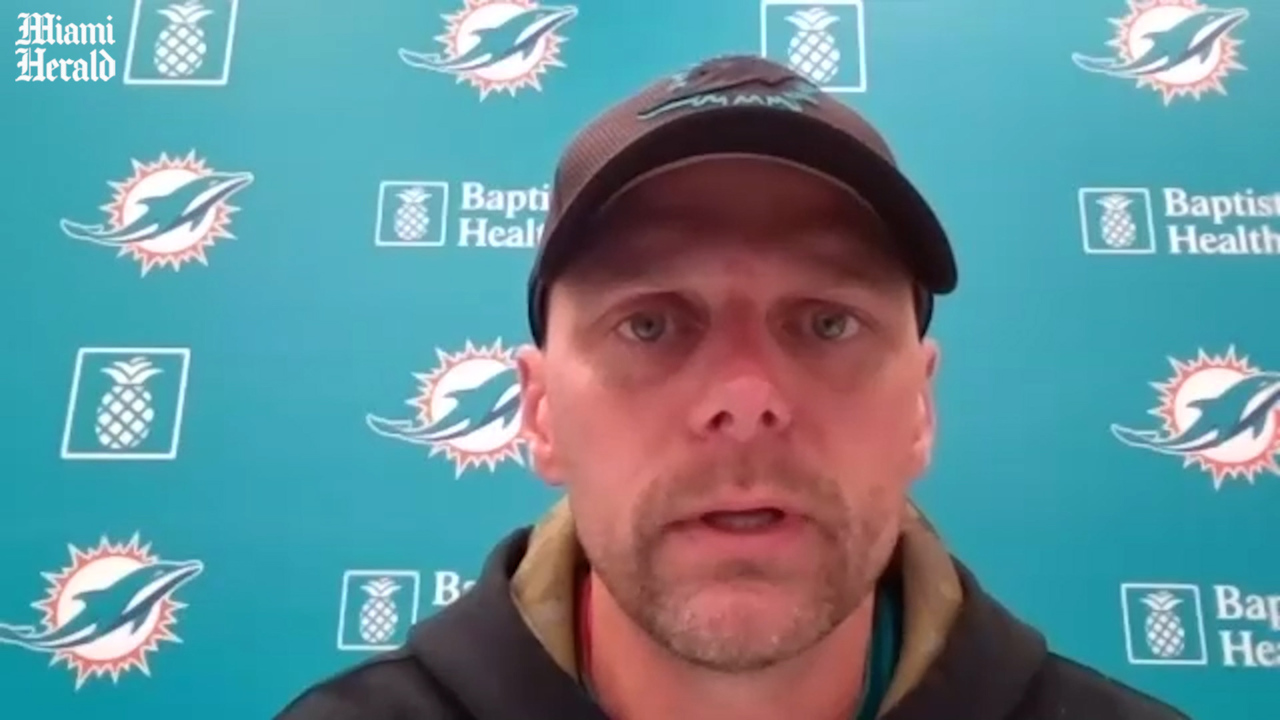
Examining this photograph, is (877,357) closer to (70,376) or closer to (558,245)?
(558,245)

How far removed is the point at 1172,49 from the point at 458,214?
2.90 ft

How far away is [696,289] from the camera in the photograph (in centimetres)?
72

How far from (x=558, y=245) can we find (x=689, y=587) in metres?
0.21

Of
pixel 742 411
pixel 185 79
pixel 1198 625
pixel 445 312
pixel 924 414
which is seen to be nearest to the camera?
pixel 742 411

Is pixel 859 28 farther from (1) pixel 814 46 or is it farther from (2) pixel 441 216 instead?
(2) pixel 441 216

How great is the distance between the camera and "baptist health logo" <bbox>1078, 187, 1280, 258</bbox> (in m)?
1.45

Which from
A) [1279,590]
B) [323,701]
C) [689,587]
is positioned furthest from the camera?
[1279,590]

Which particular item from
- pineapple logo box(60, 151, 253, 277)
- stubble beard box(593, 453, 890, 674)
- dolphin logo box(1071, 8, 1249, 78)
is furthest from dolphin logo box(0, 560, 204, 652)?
dolphin logo box(1071, 8, 1249, 78)

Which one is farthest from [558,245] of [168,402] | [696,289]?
[168,402]

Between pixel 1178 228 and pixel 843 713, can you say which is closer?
pixel 843 713

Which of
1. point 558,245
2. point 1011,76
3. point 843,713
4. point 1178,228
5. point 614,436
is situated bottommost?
point 843,713

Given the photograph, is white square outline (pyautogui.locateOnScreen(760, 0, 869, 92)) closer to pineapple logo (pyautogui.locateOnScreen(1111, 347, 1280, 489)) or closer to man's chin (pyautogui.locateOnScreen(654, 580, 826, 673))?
pineapple logo (pyautogui.locateOnScreen(1111, 347, 1280, 489))

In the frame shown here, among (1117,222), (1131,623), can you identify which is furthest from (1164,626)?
(1117,222)

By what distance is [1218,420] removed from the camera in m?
1.38
